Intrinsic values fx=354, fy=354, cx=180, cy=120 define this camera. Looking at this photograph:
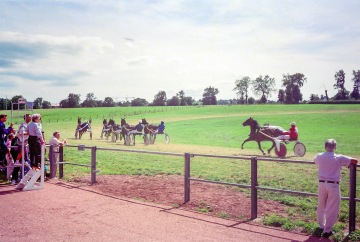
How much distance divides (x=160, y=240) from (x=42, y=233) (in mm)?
2057

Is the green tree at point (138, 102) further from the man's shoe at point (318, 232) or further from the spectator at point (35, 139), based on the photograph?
the man's shoe at point (318, 232)

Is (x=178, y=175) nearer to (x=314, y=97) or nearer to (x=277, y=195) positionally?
(x=277, y=195)

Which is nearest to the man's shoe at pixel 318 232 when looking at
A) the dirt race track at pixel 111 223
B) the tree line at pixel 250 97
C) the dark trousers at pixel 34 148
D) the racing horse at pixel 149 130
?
the dirt race track at pixel 111 223

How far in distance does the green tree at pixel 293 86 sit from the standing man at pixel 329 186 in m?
96.5

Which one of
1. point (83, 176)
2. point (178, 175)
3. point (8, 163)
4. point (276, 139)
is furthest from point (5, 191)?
point (276, 139)

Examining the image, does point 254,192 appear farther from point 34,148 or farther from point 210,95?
point 210,95

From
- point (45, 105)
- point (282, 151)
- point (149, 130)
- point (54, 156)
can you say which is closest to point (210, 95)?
point (45, 105)

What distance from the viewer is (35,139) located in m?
10.3

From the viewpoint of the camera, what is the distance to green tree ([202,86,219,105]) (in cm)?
12583

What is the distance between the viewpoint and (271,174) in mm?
11922

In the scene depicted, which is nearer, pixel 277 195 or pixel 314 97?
→ pixel 277 195

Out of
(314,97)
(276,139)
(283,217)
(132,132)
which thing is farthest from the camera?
(314,97)

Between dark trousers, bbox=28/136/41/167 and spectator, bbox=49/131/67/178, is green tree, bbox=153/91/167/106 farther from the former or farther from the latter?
dark trousers, bbox=28/136/41/167

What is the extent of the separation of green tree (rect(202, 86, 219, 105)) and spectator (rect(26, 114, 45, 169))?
11529cm
